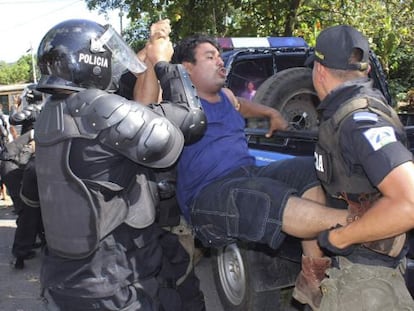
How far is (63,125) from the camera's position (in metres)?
2.26

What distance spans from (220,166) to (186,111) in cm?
57

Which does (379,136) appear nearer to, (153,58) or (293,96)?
(153,58)

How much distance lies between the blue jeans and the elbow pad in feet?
1.13

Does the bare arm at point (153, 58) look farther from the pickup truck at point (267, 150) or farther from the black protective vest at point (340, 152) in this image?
the black protective vest at point (340, 152)

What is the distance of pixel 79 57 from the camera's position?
94.2 inches

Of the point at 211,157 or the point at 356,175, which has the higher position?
the point at 356,175

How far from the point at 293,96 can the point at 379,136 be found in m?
3.02

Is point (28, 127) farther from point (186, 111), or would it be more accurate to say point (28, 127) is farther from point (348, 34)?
point (348, 34)

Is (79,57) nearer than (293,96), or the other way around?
(79,57)

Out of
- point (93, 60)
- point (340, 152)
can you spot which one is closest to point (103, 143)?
point (93, 60)

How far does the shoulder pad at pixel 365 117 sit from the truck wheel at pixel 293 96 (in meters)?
2.76

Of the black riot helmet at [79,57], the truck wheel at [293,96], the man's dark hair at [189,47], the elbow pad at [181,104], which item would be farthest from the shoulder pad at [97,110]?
the truck wheel at [293,96]

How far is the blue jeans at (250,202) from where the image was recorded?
252 cm

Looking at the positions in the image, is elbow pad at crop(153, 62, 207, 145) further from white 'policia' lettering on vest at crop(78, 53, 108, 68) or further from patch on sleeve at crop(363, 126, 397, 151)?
patch on sleeve at crop(363, 126, 397, 151)
